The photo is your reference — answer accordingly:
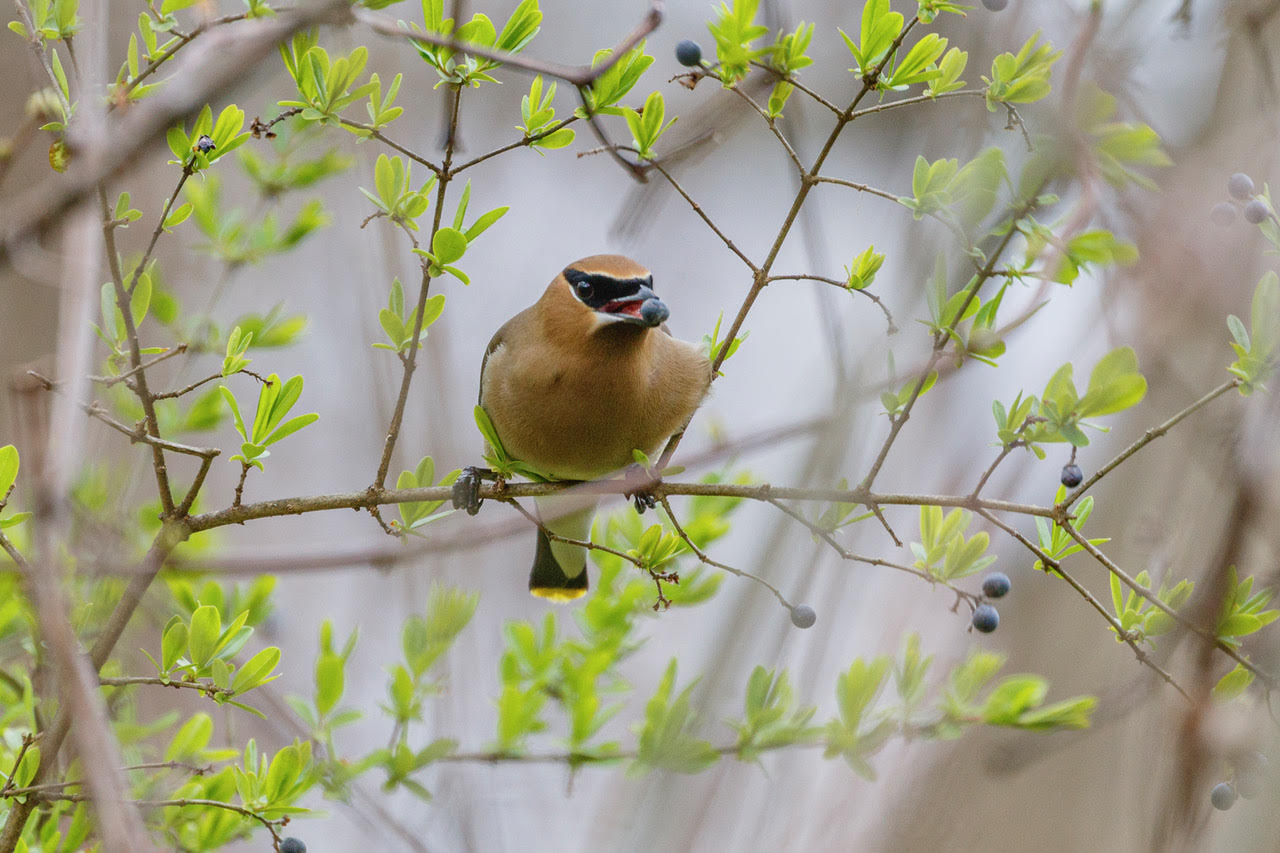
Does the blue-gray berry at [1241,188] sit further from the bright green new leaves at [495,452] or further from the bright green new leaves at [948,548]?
the bright green new leaves at [495,452]

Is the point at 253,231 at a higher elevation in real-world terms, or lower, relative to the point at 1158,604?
higher

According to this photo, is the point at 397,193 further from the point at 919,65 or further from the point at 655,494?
the point at 919,65

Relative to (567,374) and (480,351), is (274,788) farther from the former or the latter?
(480,351)

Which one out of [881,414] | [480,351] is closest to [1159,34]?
[881,414]

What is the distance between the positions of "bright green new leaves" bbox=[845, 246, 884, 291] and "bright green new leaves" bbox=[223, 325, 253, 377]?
1395mm

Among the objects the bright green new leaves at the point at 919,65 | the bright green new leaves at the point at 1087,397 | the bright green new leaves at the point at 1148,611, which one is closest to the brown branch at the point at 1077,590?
the bright green new leaves at the point at 1148,611

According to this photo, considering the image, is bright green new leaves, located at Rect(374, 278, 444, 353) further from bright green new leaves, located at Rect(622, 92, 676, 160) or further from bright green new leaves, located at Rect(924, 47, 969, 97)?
bright green new leaves, located at Rect(924, 47, 969, 97)

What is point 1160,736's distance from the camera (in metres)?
2.83

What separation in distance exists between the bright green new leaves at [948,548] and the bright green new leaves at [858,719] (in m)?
0.41

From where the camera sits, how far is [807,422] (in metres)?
2.76

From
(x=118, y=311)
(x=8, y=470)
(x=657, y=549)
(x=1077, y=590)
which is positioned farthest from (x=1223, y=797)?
(x=118, y=311)

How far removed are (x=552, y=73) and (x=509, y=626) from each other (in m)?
2.08

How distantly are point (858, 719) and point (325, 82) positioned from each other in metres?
2.05

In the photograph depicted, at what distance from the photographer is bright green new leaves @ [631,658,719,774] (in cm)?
254
